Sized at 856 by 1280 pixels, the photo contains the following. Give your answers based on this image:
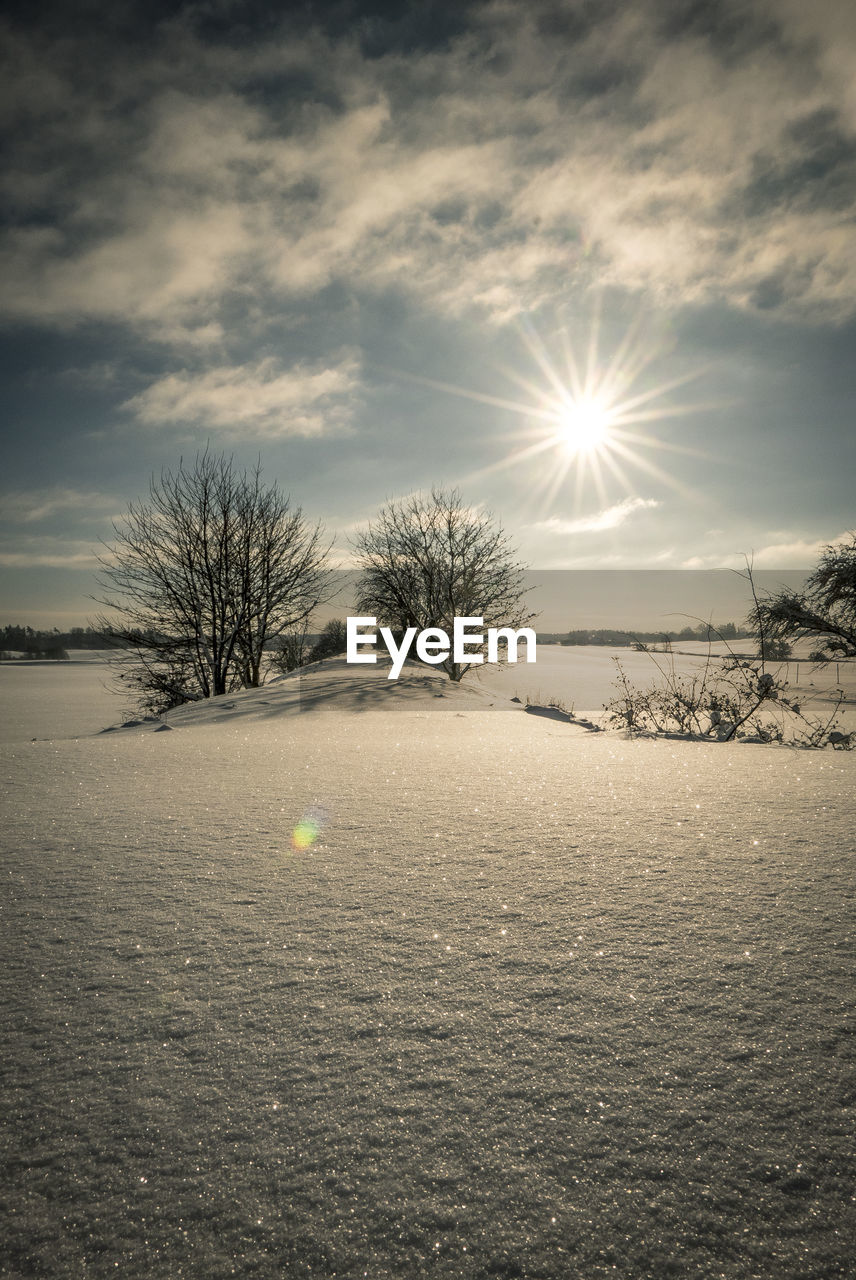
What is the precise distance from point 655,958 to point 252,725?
174 inches

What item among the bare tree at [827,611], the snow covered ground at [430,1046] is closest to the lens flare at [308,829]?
the snow covered ground at [430,1046]

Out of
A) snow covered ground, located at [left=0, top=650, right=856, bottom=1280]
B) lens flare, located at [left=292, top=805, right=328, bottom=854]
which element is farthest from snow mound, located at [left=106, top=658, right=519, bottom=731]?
snow covered ground, located at [left=0, top=650, right=856, bottom=1280]

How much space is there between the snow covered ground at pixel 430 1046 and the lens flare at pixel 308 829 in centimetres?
2

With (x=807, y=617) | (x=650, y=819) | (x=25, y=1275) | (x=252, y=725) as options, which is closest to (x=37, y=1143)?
(x=25, y=1275)

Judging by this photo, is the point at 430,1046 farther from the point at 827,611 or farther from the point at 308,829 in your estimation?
the point at 827,611

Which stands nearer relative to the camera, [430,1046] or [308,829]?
[430,1046]

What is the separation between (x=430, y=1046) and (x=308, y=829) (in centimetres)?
123

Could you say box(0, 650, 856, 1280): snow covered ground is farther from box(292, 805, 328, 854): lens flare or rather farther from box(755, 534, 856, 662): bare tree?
box(755, 534, 856, 662): bare tree

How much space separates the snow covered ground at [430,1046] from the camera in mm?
722

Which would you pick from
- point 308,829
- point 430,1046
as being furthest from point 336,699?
point 430,1046

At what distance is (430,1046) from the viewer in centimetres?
102

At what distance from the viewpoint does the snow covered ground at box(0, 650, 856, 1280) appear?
722mm

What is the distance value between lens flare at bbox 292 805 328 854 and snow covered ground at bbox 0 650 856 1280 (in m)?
0.02

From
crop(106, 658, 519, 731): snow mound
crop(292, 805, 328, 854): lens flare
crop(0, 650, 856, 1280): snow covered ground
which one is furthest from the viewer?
crop(106, 658, 519, 731): snow mound
